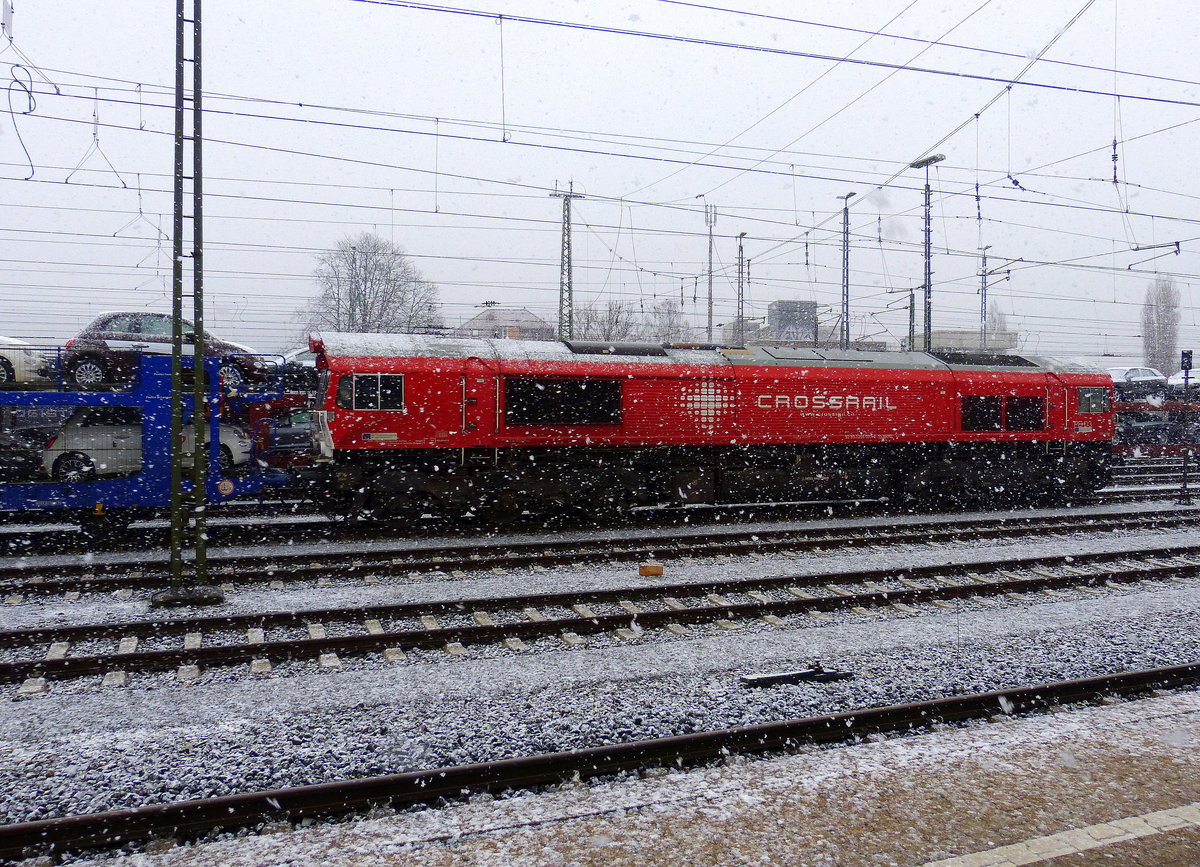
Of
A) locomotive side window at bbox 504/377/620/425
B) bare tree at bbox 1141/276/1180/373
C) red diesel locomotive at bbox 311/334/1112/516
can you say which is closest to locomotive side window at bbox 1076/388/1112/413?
red diesel locomotive at bbox 311/334/1112/516

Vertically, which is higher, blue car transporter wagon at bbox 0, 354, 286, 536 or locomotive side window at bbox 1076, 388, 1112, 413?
locomotive side window at bbox 1076, 388, 1112, 413

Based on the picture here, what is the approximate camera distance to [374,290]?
43.5 metres

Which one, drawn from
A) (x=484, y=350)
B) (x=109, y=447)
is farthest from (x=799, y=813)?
(x=109, y=447)

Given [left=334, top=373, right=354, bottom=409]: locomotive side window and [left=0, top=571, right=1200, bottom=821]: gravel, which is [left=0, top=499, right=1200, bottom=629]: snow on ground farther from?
[left=334, top=373, right=354, bottom=409]: locomotive side window

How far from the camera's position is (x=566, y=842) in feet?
13.5

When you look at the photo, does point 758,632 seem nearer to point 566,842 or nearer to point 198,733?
point 566,842

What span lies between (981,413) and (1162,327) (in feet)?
227

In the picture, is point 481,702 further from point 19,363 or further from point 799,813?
point 19,363

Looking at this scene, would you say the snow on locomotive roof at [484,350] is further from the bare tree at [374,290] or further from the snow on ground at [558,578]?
the bare tree at [374,290]

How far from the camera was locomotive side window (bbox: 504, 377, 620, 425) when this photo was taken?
44.3ft

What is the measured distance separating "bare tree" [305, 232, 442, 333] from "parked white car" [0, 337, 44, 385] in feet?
91.5

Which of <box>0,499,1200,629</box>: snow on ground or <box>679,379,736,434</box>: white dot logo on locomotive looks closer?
<box>0,499,1200,629</box>: snow on ground

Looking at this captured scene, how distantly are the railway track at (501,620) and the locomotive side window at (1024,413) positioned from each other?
653 cm

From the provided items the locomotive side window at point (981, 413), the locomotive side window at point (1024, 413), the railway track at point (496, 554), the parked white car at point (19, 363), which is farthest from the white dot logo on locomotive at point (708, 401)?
the parked white car at point (19, 363)
